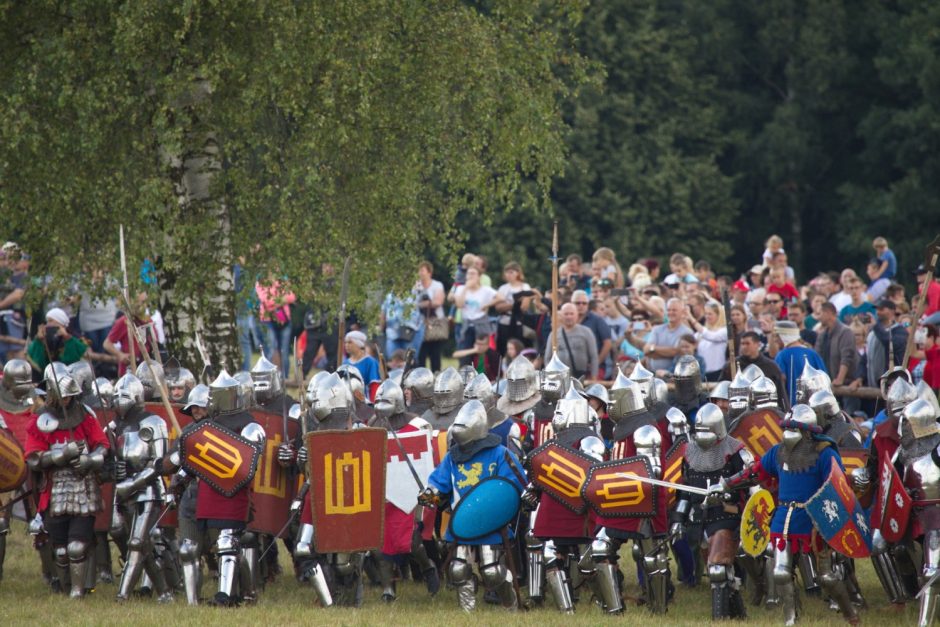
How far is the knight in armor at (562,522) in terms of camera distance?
10664mm

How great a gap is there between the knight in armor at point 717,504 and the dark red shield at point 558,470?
788 millimetres

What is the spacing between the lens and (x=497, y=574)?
10.7 metres

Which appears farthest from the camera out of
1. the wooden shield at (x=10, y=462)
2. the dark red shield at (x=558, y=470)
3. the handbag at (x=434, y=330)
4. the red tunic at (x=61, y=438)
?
the handbag at (x=434, y=330)

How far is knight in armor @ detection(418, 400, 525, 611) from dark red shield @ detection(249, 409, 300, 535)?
1.20m

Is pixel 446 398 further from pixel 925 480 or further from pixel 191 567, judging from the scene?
pixel 925 480

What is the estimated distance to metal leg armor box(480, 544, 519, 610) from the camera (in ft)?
35.0

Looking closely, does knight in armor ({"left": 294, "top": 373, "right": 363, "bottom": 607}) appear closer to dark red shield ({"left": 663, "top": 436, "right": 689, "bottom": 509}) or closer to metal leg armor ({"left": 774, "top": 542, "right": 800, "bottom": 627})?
dark red shield ({"left": 663, "top": 436, "right": 689, "bottom": 509})

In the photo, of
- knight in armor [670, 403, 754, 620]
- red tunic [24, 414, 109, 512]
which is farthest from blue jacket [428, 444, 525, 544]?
red tunic [24, 414, 109, 512]

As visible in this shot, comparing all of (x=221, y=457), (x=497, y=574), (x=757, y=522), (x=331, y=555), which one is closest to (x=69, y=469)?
(x=221, y=457)

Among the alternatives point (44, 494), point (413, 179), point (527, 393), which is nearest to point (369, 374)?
point (413, 179)

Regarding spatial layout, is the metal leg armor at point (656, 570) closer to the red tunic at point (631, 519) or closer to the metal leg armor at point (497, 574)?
the red tunic at point (631, 519)

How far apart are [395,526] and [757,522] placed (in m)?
2.65

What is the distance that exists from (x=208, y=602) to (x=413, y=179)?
4.88 m

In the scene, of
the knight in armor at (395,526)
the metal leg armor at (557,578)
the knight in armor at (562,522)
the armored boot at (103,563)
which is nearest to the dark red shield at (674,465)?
the knight in armor at (562,522)
